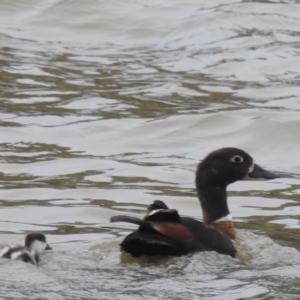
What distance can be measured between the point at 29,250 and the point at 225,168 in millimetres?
1964

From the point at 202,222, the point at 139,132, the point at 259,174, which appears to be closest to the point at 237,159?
the point at 259,174

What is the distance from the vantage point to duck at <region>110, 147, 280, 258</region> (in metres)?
7.23

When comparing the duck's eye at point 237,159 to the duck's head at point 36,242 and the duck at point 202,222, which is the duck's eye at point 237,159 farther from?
the duck's head at point 36,242

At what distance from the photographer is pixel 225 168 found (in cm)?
851

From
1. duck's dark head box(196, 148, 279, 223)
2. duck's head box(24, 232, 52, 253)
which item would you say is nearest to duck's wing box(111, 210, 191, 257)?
duck's head box(24, 232, 52, 253)

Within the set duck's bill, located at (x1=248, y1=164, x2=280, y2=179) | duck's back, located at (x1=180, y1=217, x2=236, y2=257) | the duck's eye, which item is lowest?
duck's back, located at (x1=180, y1=217, x2=236, y2=257)

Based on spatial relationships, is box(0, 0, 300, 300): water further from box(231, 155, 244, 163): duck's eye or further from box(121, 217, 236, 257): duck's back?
box(231, 155, 244, 163): duck's eye

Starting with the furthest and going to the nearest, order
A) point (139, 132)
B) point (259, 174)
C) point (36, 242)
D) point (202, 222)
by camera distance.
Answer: point (139, 132), point (259, 174), point (202, 222), point (36, 242)

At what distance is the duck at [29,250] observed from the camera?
285 inches

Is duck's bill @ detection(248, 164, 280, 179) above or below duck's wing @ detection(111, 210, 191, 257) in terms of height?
above

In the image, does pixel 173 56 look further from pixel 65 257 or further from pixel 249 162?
pixel 65 257

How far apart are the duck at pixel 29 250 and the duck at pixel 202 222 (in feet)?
2.08

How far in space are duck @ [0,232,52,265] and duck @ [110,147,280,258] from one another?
2.08ft

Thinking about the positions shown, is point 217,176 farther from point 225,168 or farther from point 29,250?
point 29,250
